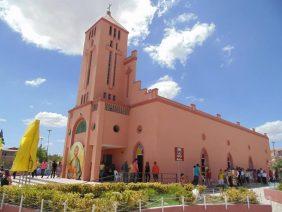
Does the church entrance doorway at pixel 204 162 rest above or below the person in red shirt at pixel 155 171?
above

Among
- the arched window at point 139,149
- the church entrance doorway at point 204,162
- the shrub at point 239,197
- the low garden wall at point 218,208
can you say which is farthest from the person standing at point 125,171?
the low garden wall at point 218,208

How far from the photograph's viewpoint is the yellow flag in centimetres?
1244

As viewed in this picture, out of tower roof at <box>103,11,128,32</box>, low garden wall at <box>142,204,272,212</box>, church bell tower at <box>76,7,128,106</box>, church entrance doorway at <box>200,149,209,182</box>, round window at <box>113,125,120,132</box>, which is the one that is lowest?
low garden wall at <box>142,204,272,212</box>

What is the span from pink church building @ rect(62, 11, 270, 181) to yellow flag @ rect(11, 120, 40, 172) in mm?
7851

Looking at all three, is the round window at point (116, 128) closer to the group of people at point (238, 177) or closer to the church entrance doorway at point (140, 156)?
the church entrance doorway at point (140, 156)

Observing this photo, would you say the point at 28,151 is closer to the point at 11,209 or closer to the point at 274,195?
the point at 11,209

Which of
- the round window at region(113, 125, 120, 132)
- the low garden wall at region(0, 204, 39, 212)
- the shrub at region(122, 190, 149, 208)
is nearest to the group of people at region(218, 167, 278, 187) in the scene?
the round window at region(113, 125, 120, 132)

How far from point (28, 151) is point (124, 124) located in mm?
10912

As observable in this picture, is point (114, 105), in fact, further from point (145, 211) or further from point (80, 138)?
point (145, 211)

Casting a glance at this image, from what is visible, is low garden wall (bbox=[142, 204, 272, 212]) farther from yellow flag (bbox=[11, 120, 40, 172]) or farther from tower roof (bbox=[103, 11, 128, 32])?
tower roof (bbox=[103, 11, 128, 32])

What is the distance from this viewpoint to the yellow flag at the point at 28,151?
1244cm

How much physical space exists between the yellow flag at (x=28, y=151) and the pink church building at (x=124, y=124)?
7851 millimetres

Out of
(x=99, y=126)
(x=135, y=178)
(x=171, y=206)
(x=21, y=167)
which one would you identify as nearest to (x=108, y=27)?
(x=99, y=126)

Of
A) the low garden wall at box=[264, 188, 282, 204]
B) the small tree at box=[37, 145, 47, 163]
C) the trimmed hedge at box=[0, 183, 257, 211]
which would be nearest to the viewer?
the trimmed hedge at box=[0, 183, 257, 211]
